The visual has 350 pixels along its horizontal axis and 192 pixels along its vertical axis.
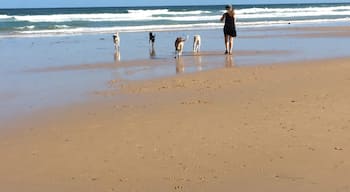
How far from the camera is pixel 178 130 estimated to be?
19.4 ft

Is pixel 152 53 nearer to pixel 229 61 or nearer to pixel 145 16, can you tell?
pixel 229 61

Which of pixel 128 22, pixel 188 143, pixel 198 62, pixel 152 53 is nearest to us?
pixel 188 143

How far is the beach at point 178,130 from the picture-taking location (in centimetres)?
437

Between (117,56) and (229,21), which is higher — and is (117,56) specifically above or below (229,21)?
below

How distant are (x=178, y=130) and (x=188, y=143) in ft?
1.94

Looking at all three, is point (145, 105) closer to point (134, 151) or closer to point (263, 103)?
point (263, 103)

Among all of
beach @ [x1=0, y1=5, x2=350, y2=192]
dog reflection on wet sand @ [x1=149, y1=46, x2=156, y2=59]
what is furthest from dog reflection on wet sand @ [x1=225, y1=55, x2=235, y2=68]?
dog reflection on wet sand @ [x1=149, y1=46, x2=156, y2=59]

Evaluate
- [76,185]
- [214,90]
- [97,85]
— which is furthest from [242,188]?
[97,85]

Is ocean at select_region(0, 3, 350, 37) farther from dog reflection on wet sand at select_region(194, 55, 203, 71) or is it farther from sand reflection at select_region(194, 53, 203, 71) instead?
dog reflection on wet sand at select_region(194, 55, 203, 71)

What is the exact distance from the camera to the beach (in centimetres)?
437

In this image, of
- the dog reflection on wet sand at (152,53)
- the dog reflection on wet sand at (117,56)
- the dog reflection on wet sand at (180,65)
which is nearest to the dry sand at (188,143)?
the dog reflection on wet sand at (180,65)

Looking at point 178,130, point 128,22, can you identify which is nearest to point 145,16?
point 128,22

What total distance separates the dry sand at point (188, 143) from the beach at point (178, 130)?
1cm

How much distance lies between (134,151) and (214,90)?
3.76 m
